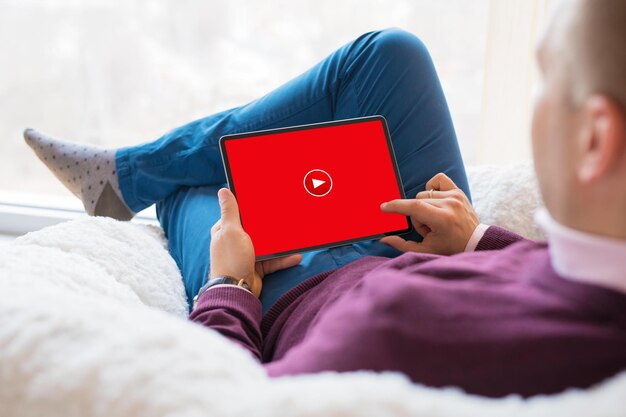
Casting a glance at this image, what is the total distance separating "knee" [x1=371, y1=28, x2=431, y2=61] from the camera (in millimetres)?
1031

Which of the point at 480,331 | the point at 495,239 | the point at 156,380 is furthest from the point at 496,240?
the point at 156,380

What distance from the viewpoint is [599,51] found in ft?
1.53

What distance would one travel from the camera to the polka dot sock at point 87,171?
1198 millimetres

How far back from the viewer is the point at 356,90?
3.47 ft

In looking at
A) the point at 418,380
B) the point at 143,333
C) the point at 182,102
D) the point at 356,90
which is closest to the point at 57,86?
the point at 182,102

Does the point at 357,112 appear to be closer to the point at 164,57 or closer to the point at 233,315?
the point at 233,315

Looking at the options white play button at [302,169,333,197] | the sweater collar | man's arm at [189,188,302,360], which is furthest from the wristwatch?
the sweater collar

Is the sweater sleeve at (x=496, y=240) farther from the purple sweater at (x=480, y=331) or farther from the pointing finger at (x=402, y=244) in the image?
the purple sweater at (x=480, y=331)

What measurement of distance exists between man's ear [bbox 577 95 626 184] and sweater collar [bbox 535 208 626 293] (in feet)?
0.15

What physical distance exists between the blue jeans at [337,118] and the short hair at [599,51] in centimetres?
52

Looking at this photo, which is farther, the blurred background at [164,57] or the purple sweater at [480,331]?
the blurred background at [164,57]

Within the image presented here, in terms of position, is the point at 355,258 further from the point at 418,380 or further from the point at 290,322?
the point at 418,380

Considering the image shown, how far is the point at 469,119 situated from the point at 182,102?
0.82 metres

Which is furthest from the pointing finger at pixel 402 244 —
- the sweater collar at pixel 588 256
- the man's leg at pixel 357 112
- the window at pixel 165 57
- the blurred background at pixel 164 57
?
the window at pixel 165 57
